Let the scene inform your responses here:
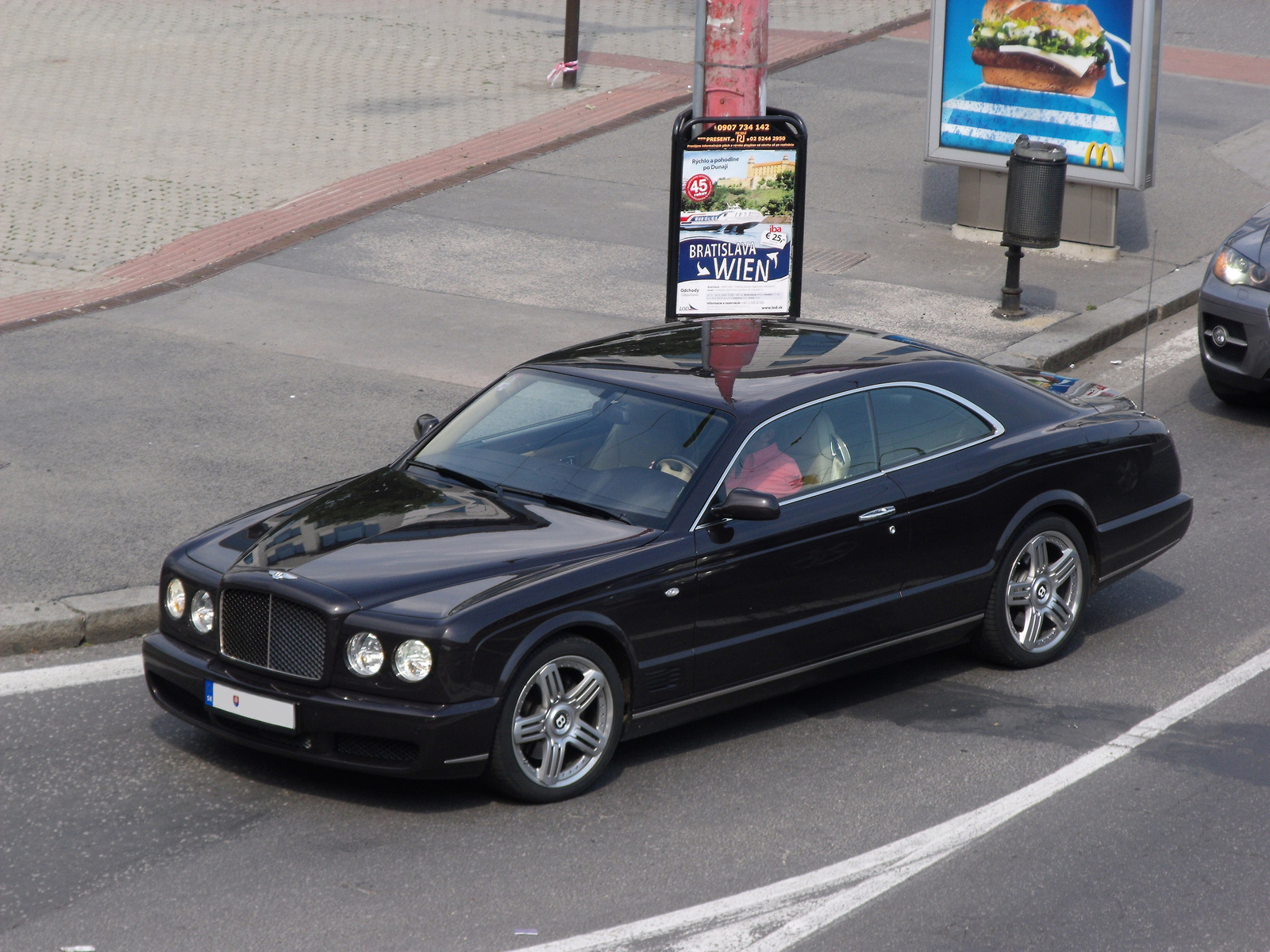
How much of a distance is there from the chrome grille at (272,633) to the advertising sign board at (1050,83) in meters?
10.5

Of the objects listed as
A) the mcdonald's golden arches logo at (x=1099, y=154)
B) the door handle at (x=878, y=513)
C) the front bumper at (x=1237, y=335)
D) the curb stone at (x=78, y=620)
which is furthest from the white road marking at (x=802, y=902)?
the mcdonald's golden arches logo at (x=1099, y=154)

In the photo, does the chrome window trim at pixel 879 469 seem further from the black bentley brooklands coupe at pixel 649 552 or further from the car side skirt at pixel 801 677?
the car side skirt at pixel 801 677

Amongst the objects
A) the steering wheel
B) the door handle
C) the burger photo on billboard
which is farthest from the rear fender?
the burger photo on billboard

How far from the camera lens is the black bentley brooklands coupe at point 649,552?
5.70 m

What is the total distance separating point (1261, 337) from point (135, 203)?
401 inches

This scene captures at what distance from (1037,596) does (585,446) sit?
7.39ft

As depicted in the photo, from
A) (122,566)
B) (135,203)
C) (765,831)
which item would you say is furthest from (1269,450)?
(135,203)

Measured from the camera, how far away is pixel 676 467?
647cm

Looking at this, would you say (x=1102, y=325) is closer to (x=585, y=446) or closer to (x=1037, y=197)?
(x=1037, y=197)

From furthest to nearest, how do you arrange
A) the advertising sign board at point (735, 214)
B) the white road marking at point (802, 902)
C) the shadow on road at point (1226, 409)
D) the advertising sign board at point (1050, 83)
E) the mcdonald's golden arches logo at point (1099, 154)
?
the mcdonald's golden arches logo at point (1099, 154)
the advertising sign board at point (1050, 83)
the shadow on road at point (1226, 409)
the advertising sign board at point (735, 214)
the white road marking at point (802, 902)

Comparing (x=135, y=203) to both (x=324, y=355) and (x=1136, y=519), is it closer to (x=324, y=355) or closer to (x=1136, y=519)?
(x=324, y=355)

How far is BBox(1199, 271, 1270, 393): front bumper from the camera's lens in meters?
10.7

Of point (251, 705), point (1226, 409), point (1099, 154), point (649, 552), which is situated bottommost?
point (251, 705)

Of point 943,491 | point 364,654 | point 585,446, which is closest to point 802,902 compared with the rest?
point 364,654
